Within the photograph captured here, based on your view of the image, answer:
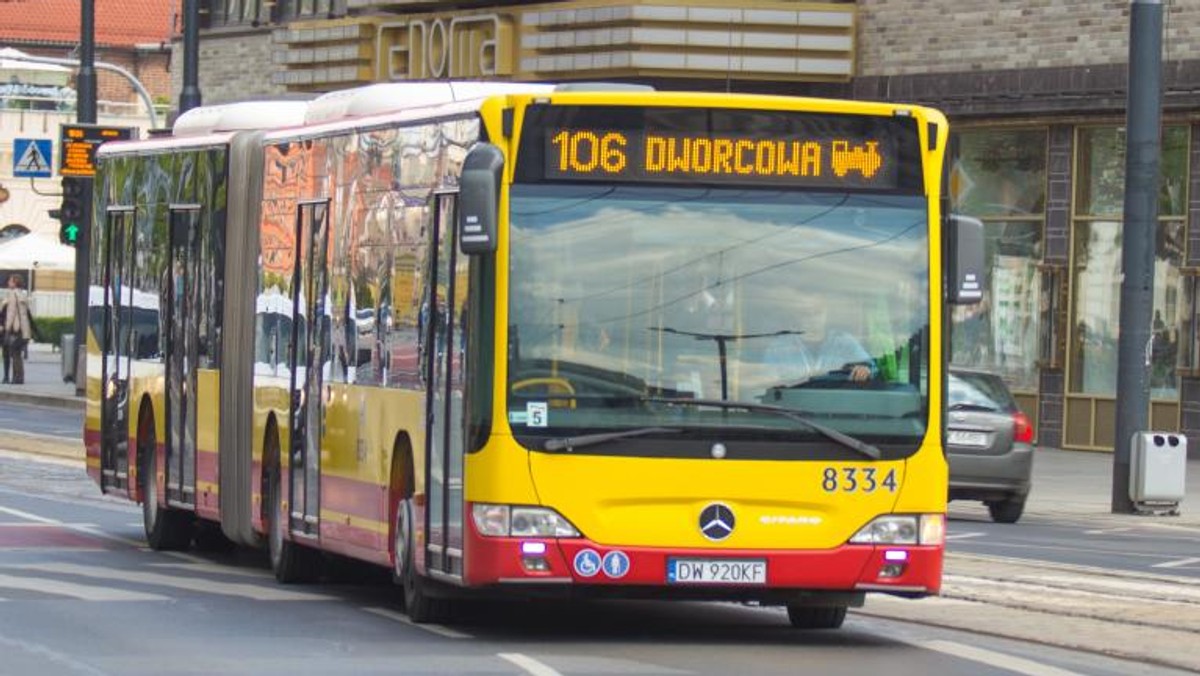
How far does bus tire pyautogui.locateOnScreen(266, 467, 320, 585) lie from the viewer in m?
17.8

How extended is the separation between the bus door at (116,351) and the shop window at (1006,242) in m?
16.1

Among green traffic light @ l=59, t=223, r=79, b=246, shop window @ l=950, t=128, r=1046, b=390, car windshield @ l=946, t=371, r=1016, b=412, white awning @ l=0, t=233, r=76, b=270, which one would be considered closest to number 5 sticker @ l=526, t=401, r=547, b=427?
car windshield @ l=946, t=371, r=1016, b=412

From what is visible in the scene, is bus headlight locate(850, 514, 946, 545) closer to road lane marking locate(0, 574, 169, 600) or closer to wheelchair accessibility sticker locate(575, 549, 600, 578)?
wheelchair accessibility sticker locate(575, 549, 600, 578)

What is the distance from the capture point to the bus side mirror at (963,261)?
14273mm

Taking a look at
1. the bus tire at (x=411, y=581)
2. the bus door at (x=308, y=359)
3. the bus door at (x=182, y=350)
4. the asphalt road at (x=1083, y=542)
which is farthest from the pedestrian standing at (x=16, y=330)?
the bus tire at (x=411, y=581)

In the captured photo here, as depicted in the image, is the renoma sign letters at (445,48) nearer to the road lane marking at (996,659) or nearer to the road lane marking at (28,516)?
the road lane marking at (28,516)

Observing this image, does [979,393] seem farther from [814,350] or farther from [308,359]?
[814,350]

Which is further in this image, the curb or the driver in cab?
the curb

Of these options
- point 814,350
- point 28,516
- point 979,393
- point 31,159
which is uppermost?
point 31,159

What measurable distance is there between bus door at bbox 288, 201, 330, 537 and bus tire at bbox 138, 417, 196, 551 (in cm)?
286

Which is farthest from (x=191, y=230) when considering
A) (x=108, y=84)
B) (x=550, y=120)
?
(x=108, y=84)

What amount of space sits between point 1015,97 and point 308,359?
19.9m

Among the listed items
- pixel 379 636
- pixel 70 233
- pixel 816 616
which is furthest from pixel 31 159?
pixel 379 636

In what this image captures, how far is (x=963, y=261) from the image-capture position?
47.0 ft
